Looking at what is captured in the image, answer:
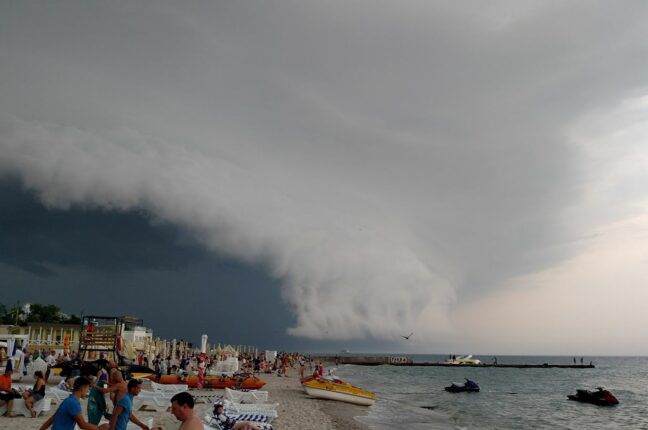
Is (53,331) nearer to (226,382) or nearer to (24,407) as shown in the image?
(226,382)

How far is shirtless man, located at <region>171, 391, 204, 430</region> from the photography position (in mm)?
4562

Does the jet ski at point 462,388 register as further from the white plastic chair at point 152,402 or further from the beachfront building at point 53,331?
the beachfront building at point 53,331

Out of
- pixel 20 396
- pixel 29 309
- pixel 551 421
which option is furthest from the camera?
pixel 29 309

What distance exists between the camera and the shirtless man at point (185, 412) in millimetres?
4562

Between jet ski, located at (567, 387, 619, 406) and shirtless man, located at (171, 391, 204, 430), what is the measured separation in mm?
41830

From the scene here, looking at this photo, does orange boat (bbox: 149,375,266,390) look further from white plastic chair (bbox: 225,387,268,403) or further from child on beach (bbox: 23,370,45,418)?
child on beach (bbox: 23,370,45,418)

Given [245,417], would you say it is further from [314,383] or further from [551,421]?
[551,421]

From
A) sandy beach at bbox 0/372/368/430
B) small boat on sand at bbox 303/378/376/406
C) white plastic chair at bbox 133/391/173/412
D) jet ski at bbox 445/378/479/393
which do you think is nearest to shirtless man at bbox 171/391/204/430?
sandy beach at bbox 0/372/368/430

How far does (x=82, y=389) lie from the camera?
6973 millimetres

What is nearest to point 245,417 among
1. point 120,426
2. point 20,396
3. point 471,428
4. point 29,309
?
point 20,396

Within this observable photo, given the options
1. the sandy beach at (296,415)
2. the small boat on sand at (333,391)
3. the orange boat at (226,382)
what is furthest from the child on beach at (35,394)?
the small boat on sand at (333,391)

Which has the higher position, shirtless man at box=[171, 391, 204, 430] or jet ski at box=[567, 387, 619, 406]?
shirtless man at box=[171, 391, 204, 430]

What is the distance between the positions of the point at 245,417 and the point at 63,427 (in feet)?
26.9

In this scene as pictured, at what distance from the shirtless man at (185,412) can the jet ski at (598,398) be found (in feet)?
137
